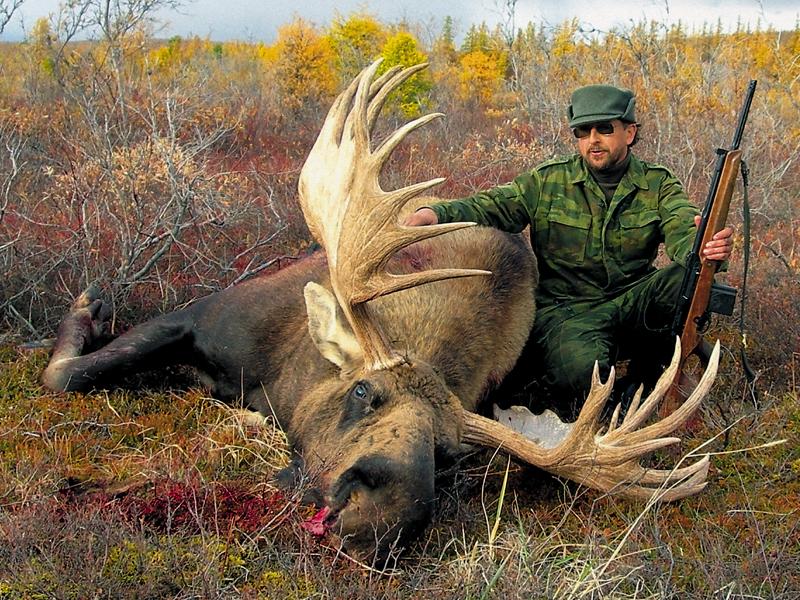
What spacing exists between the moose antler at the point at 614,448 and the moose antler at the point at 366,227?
69 cm

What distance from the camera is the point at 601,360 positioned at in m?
5.40

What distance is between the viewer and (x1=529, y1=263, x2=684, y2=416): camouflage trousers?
5.43 meters

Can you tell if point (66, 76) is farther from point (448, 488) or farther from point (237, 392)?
point (448, 488)

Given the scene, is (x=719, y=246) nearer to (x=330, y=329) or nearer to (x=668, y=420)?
(x=668, y=420)

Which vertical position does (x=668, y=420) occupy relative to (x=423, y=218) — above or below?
below

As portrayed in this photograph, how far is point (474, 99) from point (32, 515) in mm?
22694

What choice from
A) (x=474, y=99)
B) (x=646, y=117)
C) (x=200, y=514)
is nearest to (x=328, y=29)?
(x=474, y=99)

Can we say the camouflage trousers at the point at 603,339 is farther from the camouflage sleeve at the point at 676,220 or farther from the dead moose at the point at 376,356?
the dead moose at the point at 376,356

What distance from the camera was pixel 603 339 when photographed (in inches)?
223

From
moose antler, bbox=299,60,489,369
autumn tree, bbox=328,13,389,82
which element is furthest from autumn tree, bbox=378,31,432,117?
moose antler, bbox=299,60,489,369

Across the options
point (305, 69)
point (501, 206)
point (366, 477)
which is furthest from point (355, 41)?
point (366, 477)

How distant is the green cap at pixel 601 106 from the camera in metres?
5.59

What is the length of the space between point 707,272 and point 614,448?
5.23 ft

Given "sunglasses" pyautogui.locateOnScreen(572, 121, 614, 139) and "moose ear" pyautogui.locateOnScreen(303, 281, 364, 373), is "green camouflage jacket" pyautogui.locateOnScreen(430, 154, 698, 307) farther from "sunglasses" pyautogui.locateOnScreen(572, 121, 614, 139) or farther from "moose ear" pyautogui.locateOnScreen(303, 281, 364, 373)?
"moose ear" pyautogui.locateOnScreen(303, 281, 364, 373)
